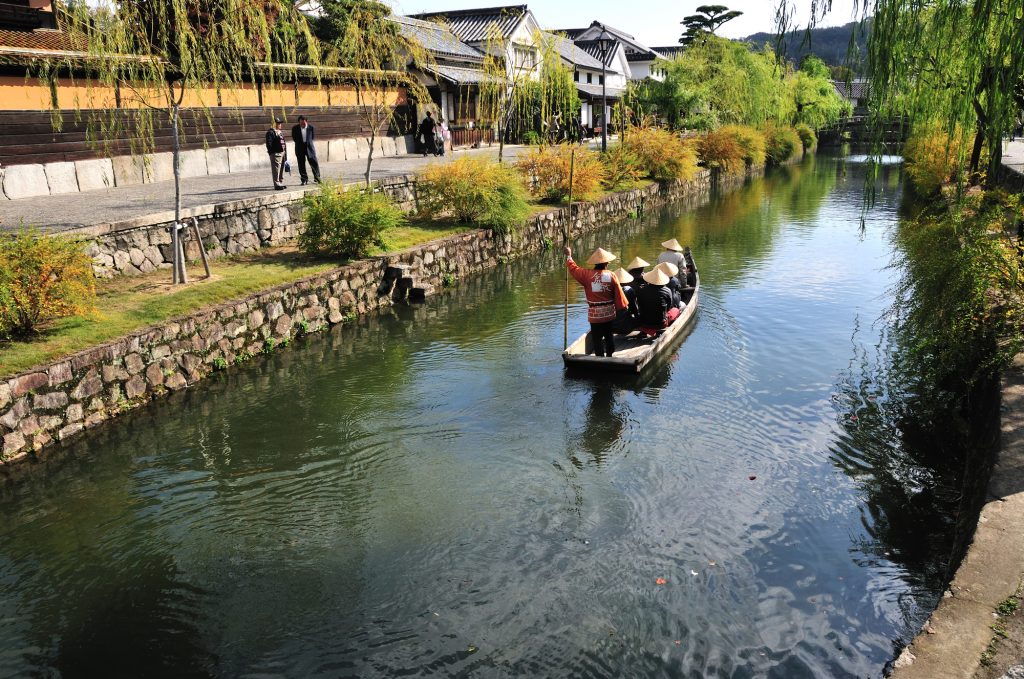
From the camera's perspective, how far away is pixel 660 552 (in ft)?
24.1

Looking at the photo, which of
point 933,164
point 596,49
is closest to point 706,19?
point 596,49

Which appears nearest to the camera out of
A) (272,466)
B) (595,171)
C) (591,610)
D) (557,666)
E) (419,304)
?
(557,666)

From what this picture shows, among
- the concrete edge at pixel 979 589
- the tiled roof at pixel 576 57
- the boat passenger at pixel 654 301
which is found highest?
the tiled roof at pixel 576 57

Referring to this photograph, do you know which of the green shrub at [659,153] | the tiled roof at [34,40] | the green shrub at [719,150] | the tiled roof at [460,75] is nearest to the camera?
the tiled roof at [34,40]

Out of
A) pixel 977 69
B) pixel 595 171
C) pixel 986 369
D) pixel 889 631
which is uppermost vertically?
pixel 977 69

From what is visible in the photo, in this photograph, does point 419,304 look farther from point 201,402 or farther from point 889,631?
point 889,631

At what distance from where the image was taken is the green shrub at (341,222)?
51.6ft

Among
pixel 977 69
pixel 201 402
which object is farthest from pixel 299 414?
pixel 977 69

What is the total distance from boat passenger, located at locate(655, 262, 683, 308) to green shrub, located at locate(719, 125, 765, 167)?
93.0 feet

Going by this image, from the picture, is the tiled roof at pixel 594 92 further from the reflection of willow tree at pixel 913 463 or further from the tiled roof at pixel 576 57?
the reflection of willow tree at pixel 913 463

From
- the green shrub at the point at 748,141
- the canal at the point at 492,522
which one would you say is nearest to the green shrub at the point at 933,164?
the canal at the point at 492,522

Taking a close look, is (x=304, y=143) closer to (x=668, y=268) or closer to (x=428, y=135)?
(x=668, y=268)

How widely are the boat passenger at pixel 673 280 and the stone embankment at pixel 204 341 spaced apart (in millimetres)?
5738

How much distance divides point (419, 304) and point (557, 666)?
11559 mm
